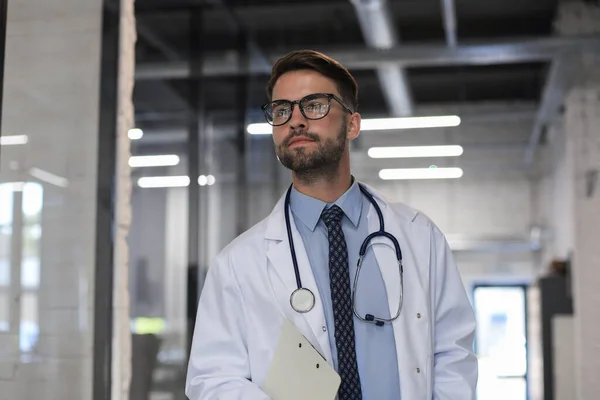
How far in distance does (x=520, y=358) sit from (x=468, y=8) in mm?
4122

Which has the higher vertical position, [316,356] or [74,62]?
[74,62]

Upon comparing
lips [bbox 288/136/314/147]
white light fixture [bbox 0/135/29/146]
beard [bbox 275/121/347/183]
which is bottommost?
beard [bbox 275/121/347/183]

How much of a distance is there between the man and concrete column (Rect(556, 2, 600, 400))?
467 centimetres

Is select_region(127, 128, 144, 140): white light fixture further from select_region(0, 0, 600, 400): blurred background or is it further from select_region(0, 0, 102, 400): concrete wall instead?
select_region(0, 0, 102, 400): concrete wall

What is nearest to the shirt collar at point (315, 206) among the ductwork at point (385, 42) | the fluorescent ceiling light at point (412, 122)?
the ductwork at point (385, 42)

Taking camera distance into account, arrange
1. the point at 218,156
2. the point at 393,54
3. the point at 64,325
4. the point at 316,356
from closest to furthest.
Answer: the point at 316,356
the point at 64,325
the point at 218,156
the point at 393,54

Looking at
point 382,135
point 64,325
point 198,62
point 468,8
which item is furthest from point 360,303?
point 382,135

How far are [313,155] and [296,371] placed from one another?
0.39 metres

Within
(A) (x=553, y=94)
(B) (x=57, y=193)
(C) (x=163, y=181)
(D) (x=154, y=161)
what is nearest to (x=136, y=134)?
(D) (x=154, y=161)

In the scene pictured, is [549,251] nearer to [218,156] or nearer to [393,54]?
[393,54]

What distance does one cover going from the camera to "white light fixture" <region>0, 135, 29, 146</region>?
6.87ft

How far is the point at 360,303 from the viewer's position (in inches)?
58.4

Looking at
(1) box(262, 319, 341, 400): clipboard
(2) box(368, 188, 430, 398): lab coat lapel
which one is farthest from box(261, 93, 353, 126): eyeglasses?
(1) box(262, 319, 341, 400): clipboard

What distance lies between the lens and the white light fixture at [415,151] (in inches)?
296
